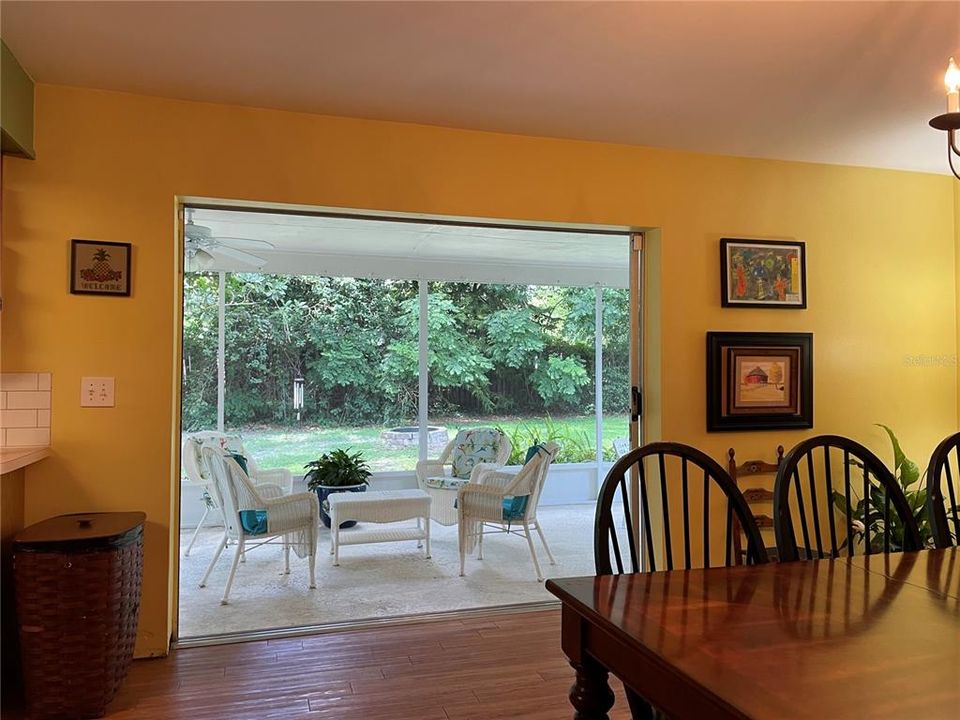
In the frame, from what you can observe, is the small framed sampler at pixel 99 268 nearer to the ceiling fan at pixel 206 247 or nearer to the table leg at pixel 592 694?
the ceiling fan at pixel 206 247

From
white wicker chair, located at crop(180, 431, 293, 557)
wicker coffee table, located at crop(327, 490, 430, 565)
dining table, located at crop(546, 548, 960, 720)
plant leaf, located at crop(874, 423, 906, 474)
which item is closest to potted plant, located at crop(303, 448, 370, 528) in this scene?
white wicker chair, located at crop(180, 431, 293, 557)

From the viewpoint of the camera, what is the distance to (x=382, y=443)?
21.2 feet

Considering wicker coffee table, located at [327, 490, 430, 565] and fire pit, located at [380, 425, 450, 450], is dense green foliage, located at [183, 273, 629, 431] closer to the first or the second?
fire pit, located at [380, 425, 450, 450]

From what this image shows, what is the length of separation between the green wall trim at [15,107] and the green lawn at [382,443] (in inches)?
149

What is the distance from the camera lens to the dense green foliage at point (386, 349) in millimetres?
6070

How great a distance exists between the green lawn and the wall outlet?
3.40 metres

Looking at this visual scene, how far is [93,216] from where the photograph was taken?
9.05 ft

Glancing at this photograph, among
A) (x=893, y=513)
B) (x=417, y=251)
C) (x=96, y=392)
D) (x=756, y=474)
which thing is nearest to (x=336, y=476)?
(x=417, y=251)

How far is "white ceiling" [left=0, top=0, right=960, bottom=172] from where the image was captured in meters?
2.11

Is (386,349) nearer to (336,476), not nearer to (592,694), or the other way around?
(336,476)

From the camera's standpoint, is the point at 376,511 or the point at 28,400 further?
the point at 376,511

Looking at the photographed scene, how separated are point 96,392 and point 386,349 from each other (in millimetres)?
3800

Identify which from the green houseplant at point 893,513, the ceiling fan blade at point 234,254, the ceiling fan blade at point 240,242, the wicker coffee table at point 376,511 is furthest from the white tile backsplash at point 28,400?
the green houseplant at point 893,513

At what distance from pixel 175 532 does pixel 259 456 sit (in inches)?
126
